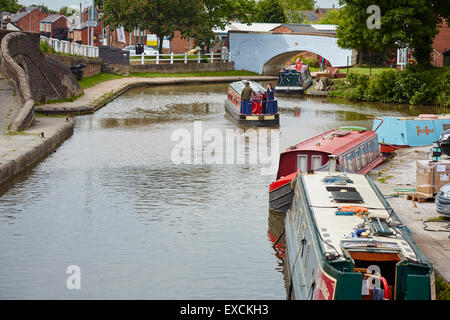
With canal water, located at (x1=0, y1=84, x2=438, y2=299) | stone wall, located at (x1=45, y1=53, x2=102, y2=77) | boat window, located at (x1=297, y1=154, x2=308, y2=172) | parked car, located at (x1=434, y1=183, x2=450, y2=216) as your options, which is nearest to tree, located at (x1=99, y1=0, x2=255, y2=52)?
stone wall, located at (x1=45, y1=53, x2=102, y2=77)

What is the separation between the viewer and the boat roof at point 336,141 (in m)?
20.7

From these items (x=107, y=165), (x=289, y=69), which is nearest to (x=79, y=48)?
(x=289, y=69)

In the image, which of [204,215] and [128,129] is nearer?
[204,215]

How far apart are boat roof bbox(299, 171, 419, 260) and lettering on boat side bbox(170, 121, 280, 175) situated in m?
8.83

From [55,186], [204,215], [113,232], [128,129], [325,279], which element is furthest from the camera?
[128,129]

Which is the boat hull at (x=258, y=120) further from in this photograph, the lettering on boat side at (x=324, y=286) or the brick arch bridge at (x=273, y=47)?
the brick arch bridge at (x=273, y=47)

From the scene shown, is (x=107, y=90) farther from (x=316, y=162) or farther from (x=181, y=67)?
(x=316, y=162)

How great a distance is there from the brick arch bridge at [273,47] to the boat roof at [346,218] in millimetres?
53360

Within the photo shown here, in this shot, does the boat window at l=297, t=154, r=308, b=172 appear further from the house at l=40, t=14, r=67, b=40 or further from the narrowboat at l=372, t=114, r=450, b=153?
the house at l=40, t=14, r=67, b=40

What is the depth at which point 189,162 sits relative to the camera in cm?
2681

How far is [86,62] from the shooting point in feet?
181

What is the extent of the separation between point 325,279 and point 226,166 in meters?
15.2

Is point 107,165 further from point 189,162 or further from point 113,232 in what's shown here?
point 113,232
